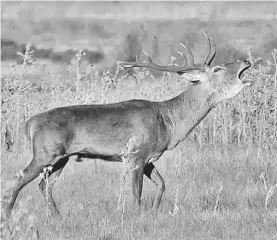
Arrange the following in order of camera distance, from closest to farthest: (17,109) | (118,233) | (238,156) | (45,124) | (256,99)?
1. (118,233)
2. (45,124)
3. (238,156)
4. (17,109)
5. (256,99)

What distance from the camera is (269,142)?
11.5 metres

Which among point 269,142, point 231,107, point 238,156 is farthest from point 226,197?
point 231,107

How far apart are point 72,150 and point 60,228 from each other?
1481 millimetres

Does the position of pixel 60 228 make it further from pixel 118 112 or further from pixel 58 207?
pixel 118 112

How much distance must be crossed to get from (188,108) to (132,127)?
0.94 metres

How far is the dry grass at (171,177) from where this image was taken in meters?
5.71

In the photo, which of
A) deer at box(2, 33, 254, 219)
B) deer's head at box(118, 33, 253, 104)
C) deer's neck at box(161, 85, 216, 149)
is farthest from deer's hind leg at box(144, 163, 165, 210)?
deer's head at box(118, 33, 253, 104)

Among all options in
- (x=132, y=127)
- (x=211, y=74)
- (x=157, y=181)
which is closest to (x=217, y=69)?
(x=211, y=74)

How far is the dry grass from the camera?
571 centimetres

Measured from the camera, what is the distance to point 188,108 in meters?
7.92

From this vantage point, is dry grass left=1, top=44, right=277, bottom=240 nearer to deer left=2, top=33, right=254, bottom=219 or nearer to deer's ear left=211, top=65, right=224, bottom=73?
Answer: deer left=2, top=33, right=254, bottom=219

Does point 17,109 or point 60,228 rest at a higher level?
point 17,109

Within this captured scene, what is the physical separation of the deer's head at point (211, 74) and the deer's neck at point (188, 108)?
38 millimetres

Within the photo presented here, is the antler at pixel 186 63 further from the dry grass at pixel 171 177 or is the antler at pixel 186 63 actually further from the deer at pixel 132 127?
the dry grass at pixel 171 177
